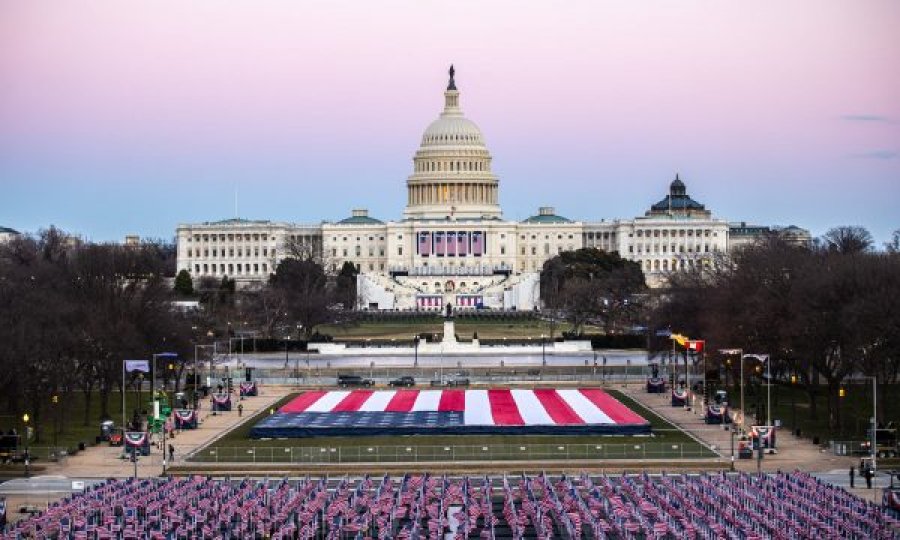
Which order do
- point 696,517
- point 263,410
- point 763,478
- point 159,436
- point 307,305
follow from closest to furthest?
point 696,517
point 763,478
point 159,436
point 263,410
point 307,305

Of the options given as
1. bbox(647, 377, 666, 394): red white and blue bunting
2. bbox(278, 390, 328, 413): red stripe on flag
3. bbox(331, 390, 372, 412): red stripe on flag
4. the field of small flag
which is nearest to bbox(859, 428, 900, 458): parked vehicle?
the field of small flag

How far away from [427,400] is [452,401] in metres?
1.34

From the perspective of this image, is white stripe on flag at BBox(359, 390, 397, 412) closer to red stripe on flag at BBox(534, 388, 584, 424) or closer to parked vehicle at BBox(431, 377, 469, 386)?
parked vehicle at BBox(431, 377, 469, 386)

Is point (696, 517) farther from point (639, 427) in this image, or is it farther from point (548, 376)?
point (548, 376)

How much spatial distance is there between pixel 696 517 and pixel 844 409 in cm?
3248

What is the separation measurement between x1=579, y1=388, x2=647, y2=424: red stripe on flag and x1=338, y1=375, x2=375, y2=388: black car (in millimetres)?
11160

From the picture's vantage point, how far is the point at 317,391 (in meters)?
91.5

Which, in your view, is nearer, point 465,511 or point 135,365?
point 465,511

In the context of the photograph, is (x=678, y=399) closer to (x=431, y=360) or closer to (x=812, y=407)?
(x=812, y=407)

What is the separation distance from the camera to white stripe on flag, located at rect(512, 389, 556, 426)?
240ft

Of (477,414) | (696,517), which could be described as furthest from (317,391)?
(696,517)

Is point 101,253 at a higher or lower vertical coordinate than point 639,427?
higher

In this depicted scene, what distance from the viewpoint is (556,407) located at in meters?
79.2

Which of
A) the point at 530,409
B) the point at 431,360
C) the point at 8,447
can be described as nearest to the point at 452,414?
the point at 530,409
